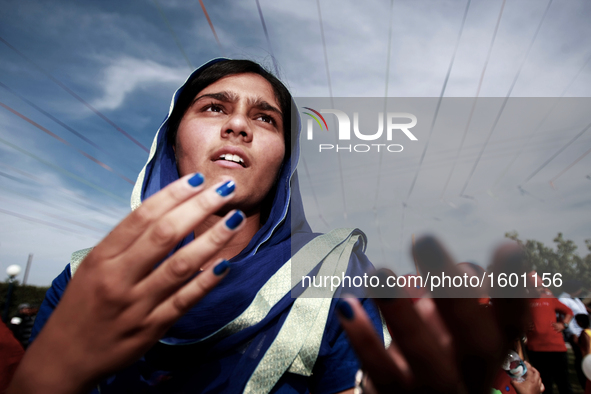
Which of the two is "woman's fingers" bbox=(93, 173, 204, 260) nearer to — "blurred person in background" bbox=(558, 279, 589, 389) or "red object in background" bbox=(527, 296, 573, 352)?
"red object in background" bbox=(527, 296, 573, 352)

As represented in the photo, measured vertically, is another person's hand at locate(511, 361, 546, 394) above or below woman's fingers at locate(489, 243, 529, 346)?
below

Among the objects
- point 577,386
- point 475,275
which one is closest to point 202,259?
point 475,275

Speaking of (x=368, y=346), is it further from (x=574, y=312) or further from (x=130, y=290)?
(x=574, y=312)

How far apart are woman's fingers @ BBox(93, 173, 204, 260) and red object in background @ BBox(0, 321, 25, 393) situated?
3.80 ft

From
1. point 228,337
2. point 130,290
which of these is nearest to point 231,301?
point 228,337

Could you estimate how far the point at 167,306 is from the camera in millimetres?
676

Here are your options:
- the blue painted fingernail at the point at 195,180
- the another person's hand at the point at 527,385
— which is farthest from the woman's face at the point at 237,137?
the another person's hand at the point at 527,385

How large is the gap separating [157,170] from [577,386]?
921 centimetres

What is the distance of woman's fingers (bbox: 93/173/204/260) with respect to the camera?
25.8 inches

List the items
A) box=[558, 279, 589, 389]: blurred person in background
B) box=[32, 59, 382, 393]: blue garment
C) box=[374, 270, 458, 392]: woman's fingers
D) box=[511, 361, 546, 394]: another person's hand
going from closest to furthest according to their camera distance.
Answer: box=[374, 270, 458, 392]: woman's fingers
box=[32, 59, 382, 393]: blue garment
box=[511, 361, 546, 394]: another person's hand
box=[558, 279, 589, 389]: blurred person in background

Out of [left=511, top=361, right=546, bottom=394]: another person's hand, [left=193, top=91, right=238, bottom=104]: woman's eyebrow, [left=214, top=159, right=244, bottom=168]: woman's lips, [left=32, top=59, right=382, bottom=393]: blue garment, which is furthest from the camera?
[left=511, top=361, right=546, bottom=394]: another person's hand

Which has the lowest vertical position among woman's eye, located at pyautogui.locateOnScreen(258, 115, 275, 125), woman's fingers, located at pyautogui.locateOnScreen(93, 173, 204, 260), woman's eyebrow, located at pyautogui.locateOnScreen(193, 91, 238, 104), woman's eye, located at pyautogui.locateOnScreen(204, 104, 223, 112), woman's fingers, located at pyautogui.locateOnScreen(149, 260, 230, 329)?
woman's fingers, located at pyautogui.locateOnScreen(149, 260, 230, 329)

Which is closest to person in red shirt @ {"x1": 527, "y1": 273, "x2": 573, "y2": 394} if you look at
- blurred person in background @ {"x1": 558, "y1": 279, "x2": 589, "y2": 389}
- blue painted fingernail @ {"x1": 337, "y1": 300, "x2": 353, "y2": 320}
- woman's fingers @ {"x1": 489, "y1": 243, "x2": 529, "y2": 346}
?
blurred person in background @ {"x1": 558, "y1": 279, "x2": 589, "y2": 389}

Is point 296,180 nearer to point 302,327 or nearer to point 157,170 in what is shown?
point 157,170
